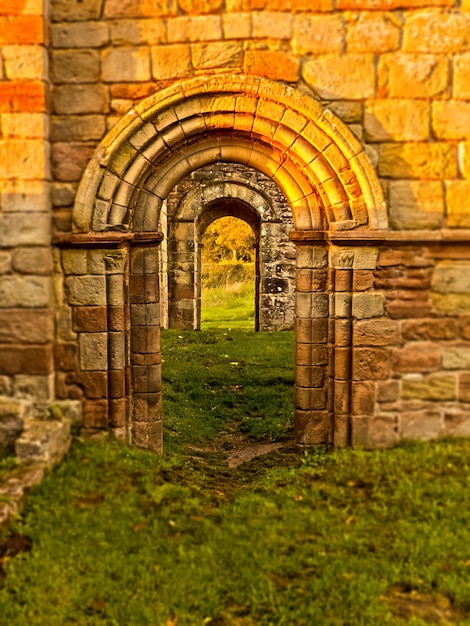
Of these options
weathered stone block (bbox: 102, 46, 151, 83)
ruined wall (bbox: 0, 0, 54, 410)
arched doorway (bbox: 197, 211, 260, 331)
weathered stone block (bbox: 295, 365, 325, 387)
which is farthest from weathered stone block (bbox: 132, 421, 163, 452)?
arched doorway (bbox: 197, 211, 260, 331)

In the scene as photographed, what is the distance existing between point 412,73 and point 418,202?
1.12 meters

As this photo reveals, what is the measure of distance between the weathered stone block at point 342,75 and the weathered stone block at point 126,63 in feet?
4.62

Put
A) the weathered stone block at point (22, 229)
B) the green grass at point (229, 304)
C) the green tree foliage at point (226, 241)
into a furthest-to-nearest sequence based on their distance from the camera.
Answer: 1. the green tree foliage at point (226, 241)
2. the green grass at point (229, 304)
3. the weathered stone block at point (22, 229)

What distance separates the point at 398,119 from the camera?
570 cm

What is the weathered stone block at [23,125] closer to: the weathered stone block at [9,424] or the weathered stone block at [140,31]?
the weathered stone block at [140,31]

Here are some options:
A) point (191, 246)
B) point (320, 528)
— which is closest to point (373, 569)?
point (320, 528)

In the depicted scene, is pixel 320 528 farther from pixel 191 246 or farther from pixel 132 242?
pixel 191 246

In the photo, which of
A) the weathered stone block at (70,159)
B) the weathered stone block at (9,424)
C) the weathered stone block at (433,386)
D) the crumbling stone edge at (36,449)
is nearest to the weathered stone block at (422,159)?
the weathered stone block at (433,386)

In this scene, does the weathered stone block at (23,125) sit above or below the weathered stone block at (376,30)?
below

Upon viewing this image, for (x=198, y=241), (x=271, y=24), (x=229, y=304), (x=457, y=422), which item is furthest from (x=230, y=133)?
(x=229, y=304)

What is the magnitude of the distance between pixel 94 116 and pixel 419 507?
4.23 metres

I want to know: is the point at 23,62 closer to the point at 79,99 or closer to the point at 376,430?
the point at 79,99

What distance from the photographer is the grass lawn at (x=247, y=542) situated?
12.5 feet

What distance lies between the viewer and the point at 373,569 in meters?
4.12
